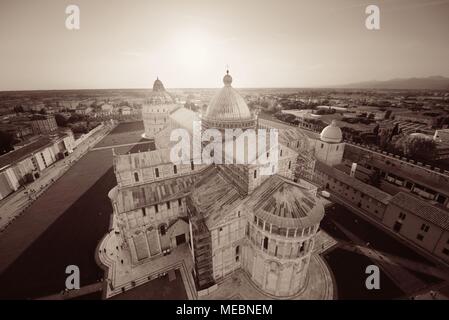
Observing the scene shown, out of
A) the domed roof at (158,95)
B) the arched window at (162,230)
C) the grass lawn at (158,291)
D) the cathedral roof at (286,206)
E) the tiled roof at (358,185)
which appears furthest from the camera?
the domed roof at (158,95)

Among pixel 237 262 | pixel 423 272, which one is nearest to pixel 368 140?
pixel 423 272

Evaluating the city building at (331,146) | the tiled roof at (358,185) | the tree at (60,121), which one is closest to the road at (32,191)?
the tree at (60,121)

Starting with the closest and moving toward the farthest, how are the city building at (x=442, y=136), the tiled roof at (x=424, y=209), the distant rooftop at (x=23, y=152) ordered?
the tiled roof at (x=424, y=209) < the distant rooftop at (x=23, y=152) < the city building at (x=442, y=136)

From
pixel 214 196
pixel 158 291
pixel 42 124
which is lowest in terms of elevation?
pixel 158 291

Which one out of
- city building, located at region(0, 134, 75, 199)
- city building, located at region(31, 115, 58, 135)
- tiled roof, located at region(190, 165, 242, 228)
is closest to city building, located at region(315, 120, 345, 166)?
tiled roof, located at region(190, 165, 242, 228)

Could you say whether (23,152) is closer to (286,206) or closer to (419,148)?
(286,206)

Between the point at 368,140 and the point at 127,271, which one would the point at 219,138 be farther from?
the point at 368,140

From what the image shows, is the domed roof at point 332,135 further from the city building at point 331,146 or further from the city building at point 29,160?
the city building at point 29,160

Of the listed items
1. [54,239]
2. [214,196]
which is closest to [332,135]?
[214,196]
